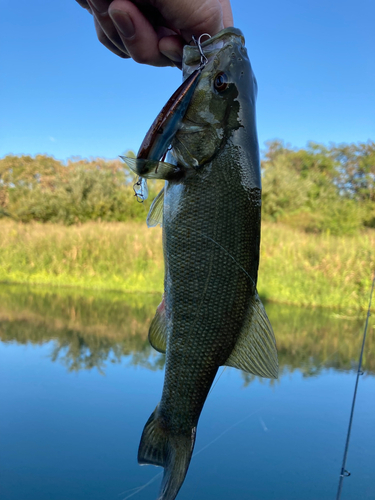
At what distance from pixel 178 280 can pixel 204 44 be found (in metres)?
0.61

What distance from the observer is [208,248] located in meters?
0.97

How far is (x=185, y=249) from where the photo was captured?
38.4 inches

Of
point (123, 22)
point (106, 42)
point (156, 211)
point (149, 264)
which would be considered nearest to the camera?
point (156, 211)

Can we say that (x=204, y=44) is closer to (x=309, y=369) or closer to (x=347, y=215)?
(x=309, y=369)

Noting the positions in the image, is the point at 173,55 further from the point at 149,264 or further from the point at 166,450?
the point at 149,264

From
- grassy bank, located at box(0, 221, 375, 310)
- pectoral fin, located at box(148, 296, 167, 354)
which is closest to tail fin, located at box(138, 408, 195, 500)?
pectoral fin, located at box(148, 296, 167, 354)

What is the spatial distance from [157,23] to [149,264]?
17.6 ft

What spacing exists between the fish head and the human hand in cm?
19

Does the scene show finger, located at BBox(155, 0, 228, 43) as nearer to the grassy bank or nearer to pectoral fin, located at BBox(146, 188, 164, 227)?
pectoral fin, located at BBox(146, 188, 164, 227)

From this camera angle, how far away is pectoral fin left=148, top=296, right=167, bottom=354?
107cm

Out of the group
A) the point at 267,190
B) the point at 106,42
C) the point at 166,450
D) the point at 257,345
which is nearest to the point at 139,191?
the point at 257,345

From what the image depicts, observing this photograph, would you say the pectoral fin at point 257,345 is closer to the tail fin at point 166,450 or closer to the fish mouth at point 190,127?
the tail fin at point 166,450

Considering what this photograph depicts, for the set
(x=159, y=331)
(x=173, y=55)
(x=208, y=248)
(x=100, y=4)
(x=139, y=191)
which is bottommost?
(x=159, y=331)

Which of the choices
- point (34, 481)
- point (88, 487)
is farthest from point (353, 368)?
point (34, 481)
